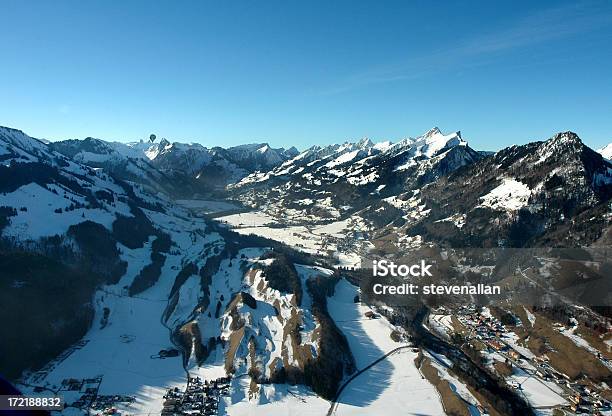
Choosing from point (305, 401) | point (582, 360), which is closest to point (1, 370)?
point (305, 401)

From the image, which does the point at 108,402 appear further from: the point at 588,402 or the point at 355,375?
the point at 588,402

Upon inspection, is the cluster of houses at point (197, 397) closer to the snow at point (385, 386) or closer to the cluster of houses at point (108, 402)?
the cluster of houses at point (108, 402)

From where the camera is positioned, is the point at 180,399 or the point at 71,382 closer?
the point at 180,399

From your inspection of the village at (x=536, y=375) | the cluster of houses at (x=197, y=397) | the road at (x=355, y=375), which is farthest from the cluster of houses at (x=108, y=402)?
the village at (x=536, y=375)

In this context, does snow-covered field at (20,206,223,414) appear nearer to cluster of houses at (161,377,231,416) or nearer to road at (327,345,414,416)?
cluster of houses at (161,377,231,416)

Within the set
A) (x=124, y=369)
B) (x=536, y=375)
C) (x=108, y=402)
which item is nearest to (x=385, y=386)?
(x=536, y=375)

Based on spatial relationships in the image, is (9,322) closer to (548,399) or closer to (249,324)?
(249,324)

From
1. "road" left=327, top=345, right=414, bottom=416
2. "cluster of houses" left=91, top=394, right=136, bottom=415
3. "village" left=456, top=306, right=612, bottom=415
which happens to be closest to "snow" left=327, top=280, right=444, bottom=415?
"road" left=327, top=345, right=414, bottom=416
